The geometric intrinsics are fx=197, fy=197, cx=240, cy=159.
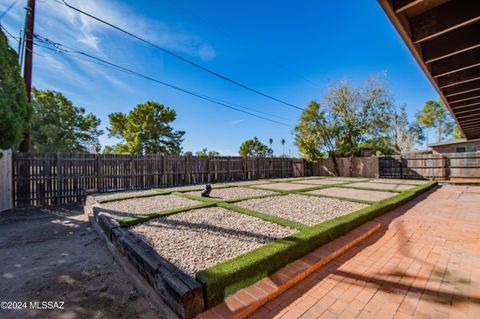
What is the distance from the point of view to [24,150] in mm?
6246

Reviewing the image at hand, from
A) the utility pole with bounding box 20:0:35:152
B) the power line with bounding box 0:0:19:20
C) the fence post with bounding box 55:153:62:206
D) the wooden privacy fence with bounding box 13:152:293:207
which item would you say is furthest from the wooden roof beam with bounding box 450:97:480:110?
the power line with bounding box 0:0:19:20

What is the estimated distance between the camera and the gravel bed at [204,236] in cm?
214

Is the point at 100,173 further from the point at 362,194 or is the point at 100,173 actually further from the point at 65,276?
the point at 362,194

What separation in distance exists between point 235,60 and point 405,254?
444 inches

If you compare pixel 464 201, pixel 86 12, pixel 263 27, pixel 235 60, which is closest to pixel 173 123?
pixel 235 60

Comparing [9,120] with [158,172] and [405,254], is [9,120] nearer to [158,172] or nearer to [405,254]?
[158,172]

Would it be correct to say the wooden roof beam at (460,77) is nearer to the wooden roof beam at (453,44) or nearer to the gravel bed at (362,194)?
the wooden roof beam at (453,44)

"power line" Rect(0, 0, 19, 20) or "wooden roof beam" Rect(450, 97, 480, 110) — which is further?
"power line" Rect(0, 0, 19, 20)

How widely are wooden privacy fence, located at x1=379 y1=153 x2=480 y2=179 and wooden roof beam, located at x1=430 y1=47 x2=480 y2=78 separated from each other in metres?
11.6

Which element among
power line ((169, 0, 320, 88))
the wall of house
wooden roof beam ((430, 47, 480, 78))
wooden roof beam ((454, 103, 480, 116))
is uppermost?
power line ((169, 0, 320, 88))

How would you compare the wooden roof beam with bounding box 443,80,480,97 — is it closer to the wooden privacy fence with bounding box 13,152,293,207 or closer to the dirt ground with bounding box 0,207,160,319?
the dirt ground with bounding box 0,207,160,319

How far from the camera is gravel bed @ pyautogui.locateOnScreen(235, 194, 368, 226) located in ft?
11.8

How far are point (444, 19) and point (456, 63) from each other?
122cm

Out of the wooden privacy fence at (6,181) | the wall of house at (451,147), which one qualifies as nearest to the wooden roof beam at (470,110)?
the wooden privacy fence at (6,181)
